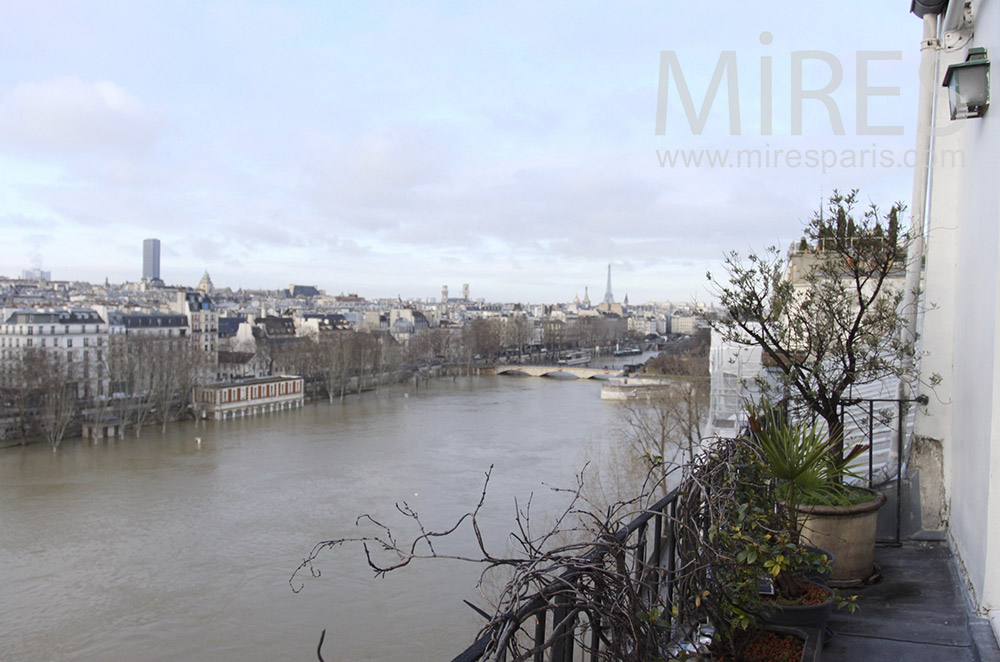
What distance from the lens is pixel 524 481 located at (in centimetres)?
1378

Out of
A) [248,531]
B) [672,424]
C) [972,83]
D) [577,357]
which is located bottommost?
[248,531]

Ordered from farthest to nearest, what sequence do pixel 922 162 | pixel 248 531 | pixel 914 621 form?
1. pixel 248 531
2. pixel 922 162
3. pixel 914 621

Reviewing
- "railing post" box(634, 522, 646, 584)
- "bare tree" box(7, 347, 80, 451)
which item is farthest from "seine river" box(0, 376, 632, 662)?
"railing post" box(634, 522, 646, 584)

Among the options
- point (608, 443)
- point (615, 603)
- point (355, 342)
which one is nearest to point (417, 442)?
point (608, 443)

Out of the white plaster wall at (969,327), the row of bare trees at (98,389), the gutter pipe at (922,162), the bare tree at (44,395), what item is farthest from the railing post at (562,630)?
the row of bare trees at (98,389)

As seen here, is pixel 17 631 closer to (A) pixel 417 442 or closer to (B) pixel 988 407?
(B) pixel 988 407

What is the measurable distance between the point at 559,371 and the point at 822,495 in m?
35.0

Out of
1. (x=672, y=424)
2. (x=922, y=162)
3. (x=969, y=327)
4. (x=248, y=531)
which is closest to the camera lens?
(x=969, y=327)

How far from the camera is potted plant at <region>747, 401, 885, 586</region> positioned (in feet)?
6.54

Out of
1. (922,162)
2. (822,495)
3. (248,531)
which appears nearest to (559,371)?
(248,531)

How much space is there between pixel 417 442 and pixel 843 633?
16.5 metres

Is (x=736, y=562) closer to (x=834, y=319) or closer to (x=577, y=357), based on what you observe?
(x=834, y=319)

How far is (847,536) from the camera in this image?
7.63 feet

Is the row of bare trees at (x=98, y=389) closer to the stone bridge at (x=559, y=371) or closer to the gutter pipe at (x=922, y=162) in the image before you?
the stone bridge at (x=559, y=371)
